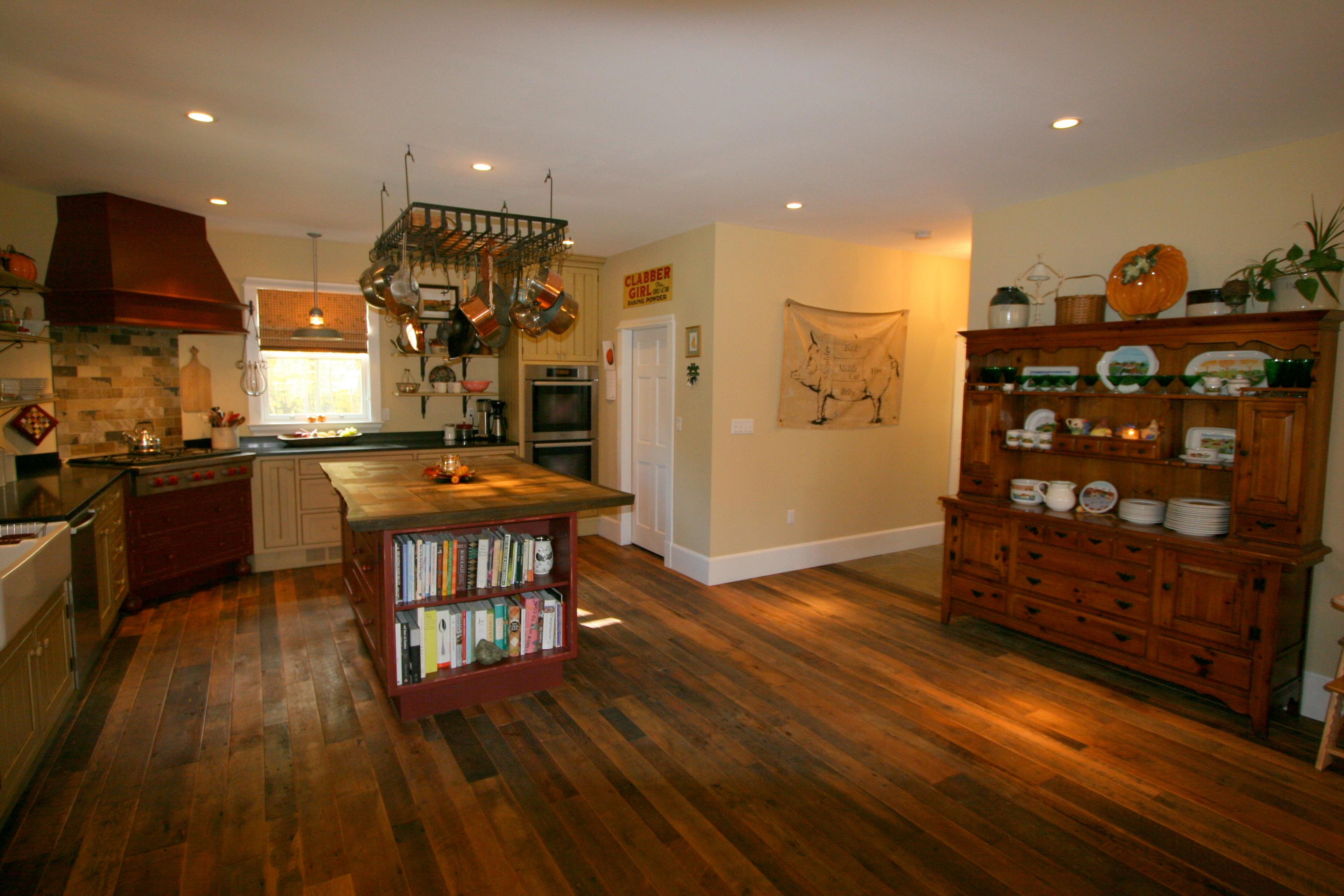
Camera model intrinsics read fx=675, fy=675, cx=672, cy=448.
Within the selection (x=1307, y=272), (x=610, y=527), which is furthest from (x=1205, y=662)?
(x=610, y=527)

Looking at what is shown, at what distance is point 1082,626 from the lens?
11.4 feet

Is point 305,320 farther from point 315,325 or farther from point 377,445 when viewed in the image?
point 377,445

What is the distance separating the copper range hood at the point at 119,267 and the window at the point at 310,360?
80 centimetres

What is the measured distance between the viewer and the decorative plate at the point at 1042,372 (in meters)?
3.72

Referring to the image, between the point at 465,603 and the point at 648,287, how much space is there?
3195 millimetres

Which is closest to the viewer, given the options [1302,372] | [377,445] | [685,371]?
[1302,372]

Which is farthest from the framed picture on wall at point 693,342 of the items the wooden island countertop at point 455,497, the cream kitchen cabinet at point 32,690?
the cream kitchen cabinet at point 32,690

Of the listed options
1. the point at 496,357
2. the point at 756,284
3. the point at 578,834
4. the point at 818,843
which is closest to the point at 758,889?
the point at 818,843

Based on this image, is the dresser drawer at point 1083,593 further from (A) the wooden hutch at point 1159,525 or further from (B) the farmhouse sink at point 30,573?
(B) the farmhouse sink at point 30,573

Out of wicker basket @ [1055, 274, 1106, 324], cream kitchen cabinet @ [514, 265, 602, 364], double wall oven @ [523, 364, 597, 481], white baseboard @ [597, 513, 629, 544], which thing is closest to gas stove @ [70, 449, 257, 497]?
double wall oven @ [523, 364, 597, 481]

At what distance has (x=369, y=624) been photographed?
132 inches

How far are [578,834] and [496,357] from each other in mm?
4807

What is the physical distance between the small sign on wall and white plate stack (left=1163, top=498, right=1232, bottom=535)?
3480 mm

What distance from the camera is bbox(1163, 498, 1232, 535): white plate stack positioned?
310 centimetres
